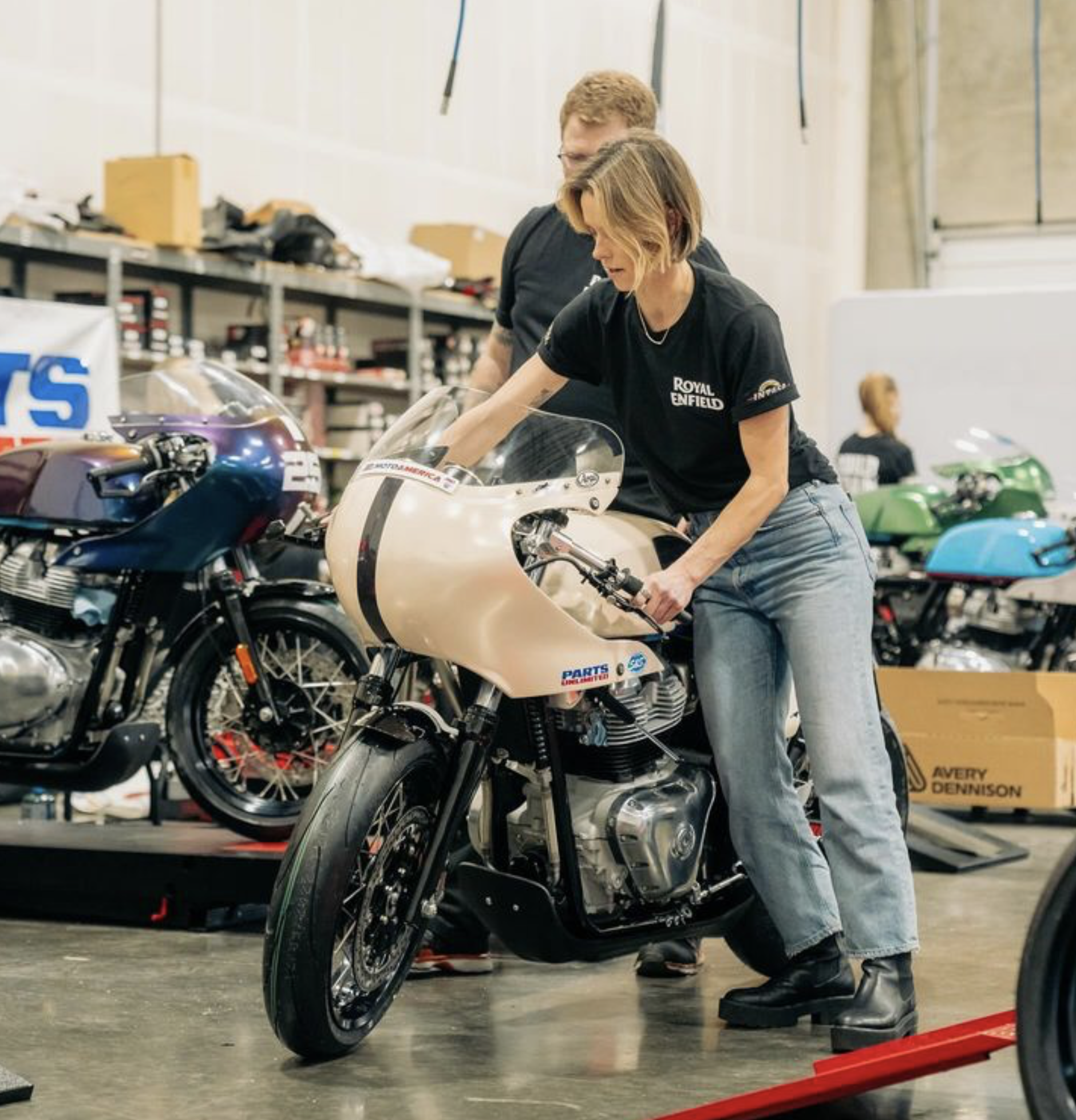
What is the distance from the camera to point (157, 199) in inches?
325

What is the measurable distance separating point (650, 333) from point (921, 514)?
4.71m

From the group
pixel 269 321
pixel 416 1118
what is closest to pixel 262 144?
pixel 269 321

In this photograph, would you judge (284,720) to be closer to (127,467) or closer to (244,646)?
(244,646)

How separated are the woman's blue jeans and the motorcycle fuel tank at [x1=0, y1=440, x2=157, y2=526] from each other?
1.66 meters

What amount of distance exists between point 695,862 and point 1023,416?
6.90 m

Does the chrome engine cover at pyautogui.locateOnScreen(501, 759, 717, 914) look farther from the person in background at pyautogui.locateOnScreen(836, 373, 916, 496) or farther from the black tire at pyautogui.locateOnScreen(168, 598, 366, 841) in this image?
the person in background at pyautogui.locateOnScreen(836, 373, 916, 496)

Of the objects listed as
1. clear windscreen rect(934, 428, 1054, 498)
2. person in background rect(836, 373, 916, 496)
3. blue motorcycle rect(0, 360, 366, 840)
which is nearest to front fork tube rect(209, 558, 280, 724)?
blue motorcycle rect(0, 360, 366, 840)

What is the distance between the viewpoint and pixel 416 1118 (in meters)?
2.91

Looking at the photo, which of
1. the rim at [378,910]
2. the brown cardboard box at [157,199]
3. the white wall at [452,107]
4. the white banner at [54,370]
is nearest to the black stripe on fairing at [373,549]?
the rim at [378,910]

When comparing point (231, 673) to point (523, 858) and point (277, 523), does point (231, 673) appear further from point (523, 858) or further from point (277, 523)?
point (523, 858)

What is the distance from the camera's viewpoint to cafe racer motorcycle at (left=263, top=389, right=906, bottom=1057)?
3160mm

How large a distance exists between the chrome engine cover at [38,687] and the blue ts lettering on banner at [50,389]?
2.43 meters

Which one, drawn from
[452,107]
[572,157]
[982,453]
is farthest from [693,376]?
[452,107]

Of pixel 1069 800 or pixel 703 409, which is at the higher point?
pixel 703 409
